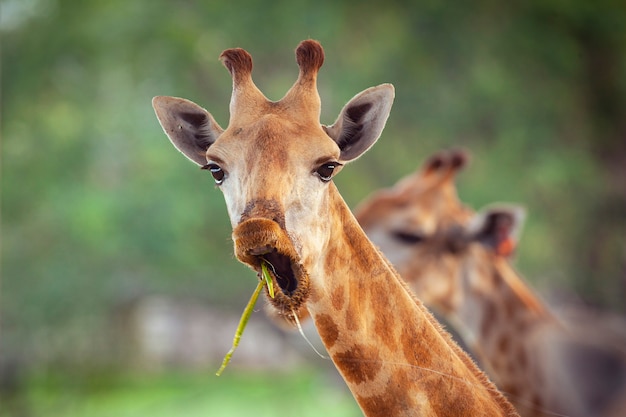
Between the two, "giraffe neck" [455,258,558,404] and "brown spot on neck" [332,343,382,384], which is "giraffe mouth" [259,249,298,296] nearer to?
"brown spot on neck" [332,343,382,384]

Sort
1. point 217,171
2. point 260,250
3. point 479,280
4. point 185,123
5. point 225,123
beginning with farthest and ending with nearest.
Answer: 1. point 225,123
2. point 479,280
3. point 185,123
4. point 217,171
5. point 260,250

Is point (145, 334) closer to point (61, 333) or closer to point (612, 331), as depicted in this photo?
point (61, 333)

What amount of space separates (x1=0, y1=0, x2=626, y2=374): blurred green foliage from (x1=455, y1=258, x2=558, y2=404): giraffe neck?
107 inches

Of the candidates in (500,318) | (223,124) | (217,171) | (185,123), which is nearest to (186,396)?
(223,124)

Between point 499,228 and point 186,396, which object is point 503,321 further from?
point 186,396

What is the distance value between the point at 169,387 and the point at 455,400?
11.3 meters

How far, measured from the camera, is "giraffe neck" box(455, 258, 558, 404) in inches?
150

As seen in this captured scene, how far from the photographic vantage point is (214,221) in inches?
332

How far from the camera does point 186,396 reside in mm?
11727

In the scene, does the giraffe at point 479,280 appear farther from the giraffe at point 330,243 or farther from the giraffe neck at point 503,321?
the giraffe at point 330,243

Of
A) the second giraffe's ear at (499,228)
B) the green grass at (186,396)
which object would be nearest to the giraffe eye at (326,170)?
the second giraffe's ear at (499,228)

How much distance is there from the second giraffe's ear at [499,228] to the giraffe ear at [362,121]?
226 cm

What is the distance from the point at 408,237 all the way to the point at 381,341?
248 cm

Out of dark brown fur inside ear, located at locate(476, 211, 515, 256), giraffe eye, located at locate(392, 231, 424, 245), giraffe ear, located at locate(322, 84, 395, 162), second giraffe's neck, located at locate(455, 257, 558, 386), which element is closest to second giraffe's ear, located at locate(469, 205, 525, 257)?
dark brown fur inside ear, located at locate(476, 211, 515, 256)
